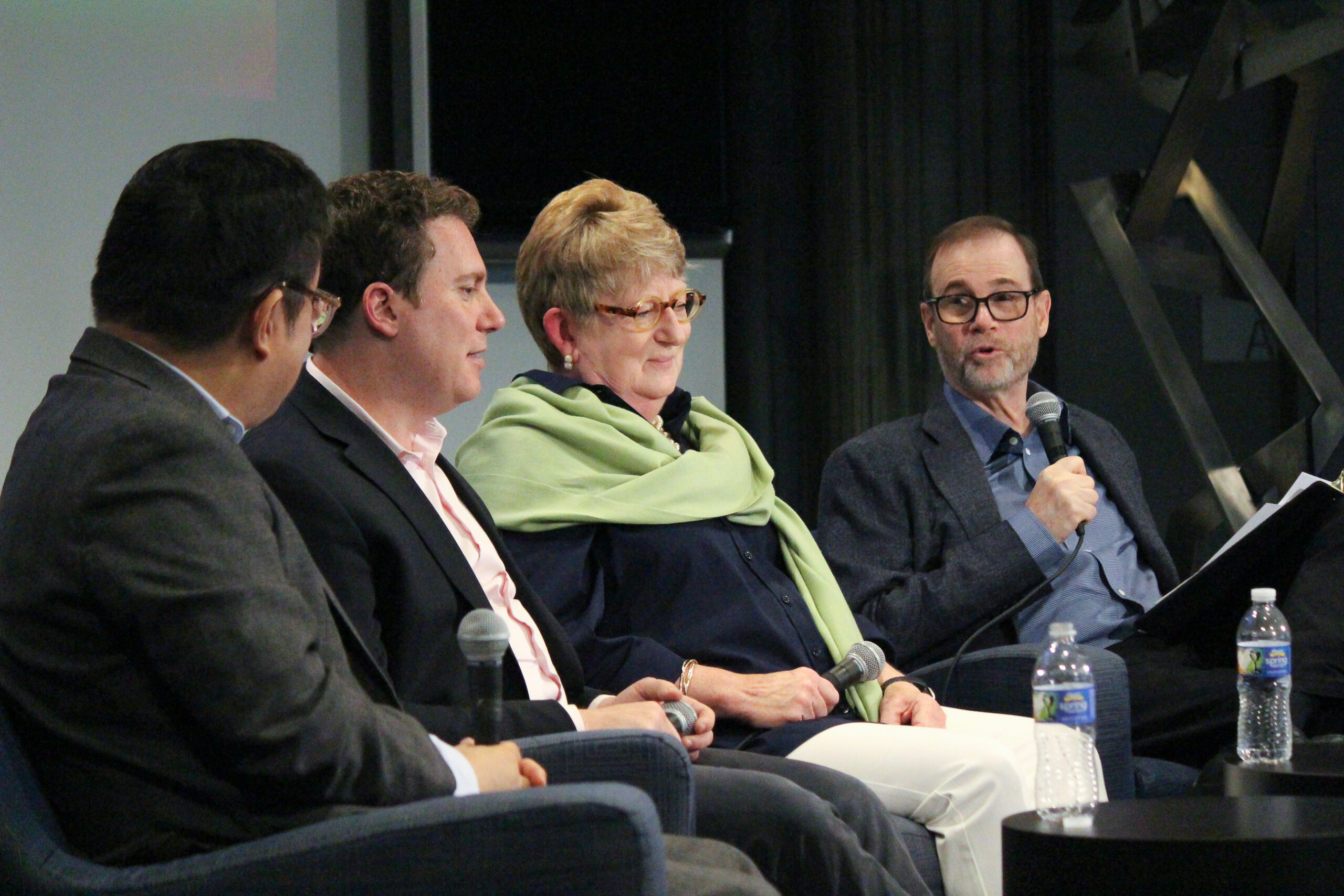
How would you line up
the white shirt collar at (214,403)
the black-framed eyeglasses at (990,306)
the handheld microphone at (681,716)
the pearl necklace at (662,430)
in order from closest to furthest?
the white shirt collar at (214,403), the handheld microphone at (681,716), the pearl necklace at (662,430), the black-framed eyeglasses at (990,306)

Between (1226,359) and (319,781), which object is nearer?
(319,781)

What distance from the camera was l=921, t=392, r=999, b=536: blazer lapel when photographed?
298 cm

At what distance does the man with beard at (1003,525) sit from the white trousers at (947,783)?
0.59 meters

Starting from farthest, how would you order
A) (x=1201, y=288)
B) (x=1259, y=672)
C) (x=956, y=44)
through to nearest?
(x=956, y=44)
(x=1201, y=288)
(x=1259, y=672)

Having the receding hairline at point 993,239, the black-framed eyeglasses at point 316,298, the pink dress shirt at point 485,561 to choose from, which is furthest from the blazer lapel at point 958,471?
the black-framed eyeglasses at point 316,298

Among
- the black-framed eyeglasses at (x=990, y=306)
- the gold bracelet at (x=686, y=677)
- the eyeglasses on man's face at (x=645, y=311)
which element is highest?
the eyeglasses on man's face at (x=645, y=311)

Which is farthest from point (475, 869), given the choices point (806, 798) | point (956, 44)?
point (956, 44)

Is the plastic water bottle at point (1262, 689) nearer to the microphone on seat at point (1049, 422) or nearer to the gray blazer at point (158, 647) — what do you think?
the microphone on seat at point (1049, 422)

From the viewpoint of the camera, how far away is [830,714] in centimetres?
253

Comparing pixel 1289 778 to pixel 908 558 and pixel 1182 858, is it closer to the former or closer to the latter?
pixel 1182 858

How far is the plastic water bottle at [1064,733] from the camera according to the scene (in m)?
1.92

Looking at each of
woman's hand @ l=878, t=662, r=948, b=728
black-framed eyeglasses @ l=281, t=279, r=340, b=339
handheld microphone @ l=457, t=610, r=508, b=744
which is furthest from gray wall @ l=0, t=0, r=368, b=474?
handheld microphone @ l=457, t=610, r=508, b=744

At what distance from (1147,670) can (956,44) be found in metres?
2.35

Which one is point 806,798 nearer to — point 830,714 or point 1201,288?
point 830,714
